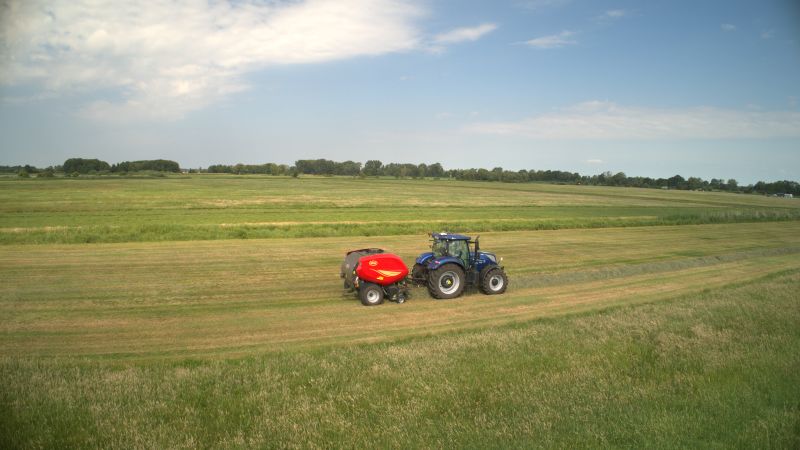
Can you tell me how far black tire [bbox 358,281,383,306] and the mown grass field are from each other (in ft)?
1.63

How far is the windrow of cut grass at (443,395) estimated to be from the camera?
6914 millimetres

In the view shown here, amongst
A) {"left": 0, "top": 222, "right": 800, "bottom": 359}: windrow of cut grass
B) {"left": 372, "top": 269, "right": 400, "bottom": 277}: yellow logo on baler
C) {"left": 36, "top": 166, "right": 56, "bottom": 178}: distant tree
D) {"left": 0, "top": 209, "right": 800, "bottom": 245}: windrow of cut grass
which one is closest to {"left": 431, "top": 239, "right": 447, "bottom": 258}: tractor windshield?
{"left": 0, "top": 222, "right": 800, "bottom": 359}: windrow of cut grass

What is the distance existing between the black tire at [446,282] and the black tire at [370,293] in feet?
5.41

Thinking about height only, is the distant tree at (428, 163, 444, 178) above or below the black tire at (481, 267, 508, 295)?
above

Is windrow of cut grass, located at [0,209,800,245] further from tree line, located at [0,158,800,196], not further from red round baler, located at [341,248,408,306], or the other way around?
tree line, located at [0,158,800,196]

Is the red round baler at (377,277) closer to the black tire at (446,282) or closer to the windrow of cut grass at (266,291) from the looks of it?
the windrow of cut grass at (266,291)

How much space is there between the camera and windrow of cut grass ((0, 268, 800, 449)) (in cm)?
691

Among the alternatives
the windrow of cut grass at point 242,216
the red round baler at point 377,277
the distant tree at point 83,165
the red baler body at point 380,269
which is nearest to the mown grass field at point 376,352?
the red round baler at point 377,277

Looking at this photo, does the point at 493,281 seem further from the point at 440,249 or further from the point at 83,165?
the point at 83,165

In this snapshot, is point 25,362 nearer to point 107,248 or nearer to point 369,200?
point 107,248

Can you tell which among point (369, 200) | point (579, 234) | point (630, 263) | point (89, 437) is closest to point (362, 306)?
point (89, 437)

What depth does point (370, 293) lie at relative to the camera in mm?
14750

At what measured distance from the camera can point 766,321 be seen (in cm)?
1251

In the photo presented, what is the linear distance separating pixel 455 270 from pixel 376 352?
579 centimetres
